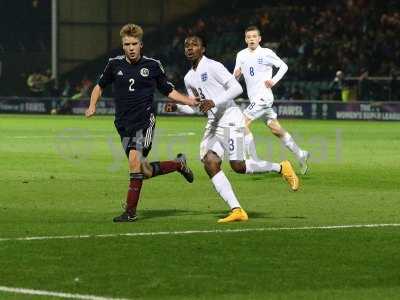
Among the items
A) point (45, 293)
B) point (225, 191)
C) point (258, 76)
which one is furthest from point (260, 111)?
point (45, 293)

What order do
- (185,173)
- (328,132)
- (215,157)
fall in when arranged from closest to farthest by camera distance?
1. (215,157)
2. (185,173)
3. (328,132)

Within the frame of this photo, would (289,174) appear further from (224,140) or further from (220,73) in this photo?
(220,73)

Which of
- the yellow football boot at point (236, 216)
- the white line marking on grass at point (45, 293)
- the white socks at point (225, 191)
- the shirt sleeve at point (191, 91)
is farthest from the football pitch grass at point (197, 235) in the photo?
the shirt sleeve at point (191, 91)

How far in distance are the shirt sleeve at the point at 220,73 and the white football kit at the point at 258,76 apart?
22.6ft

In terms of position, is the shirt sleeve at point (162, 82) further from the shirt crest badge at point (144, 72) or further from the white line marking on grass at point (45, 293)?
the white line marking on grass at point (45, 293)

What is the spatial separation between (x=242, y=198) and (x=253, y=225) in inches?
131

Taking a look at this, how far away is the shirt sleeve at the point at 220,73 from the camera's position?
45.5 feet

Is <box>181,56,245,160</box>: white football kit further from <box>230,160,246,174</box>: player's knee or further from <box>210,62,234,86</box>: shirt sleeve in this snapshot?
<box>230,160,246,174</box>: player's knee

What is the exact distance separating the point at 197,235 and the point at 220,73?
2668mm

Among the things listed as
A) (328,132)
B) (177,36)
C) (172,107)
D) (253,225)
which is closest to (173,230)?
(253,225)

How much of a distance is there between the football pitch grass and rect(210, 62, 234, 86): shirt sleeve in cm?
153

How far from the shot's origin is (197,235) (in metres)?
11.8

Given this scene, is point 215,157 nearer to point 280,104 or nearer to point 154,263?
point 154,263

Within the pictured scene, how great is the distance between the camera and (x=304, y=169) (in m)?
20.1
